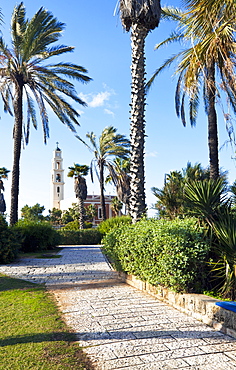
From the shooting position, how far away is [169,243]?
18.4 ft

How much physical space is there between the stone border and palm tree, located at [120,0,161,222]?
344 cm

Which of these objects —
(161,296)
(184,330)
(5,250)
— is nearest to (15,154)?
(5,250)

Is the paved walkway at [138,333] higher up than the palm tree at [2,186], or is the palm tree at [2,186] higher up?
the palm tree at [2,186]

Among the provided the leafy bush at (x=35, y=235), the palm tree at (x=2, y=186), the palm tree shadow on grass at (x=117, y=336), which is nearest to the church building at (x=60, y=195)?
the palm tree at (x=2, y=186)

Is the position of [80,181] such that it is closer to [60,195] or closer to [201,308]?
[201,308]

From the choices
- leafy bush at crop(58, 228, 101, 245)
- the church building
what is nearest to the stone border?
leafy bush at crop(58, 228, 101, 245)

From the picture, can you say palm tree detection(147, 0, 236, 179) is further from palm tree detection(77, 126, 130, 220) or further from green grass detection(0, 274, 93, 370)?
palm tree detection(77, 126, 130, 220)

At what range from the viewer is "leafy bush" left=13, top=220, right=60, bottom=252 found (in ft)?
56.8

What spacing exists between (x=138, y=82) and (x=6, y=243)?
7.91 m

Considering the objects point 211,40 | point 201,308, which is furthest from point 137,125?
point 201,308

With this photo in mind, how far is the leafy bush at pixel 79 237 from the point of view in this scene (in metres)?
27.4

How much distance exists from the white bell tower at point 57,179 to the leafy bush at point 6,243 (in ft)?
185

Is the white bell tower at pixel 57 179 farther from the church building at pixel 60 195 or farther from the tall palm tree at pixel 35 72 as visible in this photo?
the tall palm tree at pixel 35 72

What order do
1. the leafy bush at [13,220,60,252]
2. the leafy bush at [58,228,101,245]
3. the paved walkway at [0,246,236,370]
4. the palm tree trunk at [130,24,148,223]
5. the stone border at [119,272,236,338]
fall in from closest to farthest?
the paved walkway at [0,246,236,370], the stone border at [119,272,236,338], the palm tree trunk at [130,24,148,223], the leafy bush at [13,220,60,252], the leafy bush at [58,228,101,245]
